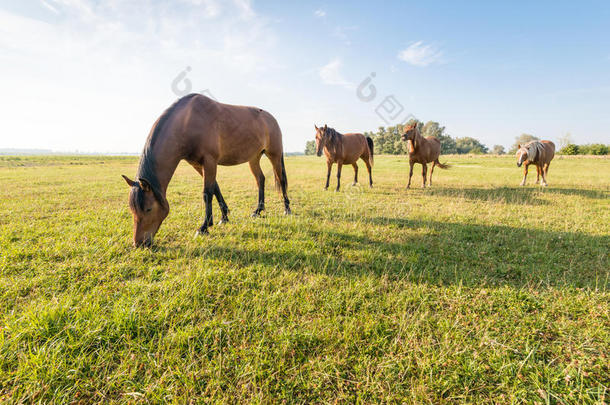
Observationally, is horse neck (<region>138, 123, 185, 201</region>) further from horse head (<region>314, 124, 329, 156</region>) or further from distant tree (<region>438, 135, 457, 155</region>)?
distant tree (<region>438, 135, 457, 155</region>)

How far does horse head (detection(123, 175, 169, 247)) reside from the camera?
3.18 m

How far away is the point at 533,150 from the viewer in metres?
9.64

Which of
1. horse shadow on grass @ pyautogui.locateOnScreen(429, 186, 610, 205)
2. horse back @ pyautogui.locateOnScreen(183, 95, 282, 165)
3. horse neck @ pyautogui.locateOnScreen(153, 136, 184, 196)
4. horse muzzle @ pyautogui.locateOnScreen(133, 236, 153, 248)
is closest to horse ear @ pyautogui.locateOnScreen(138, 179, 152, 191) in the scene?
horse neck @ pyautogui.locateOnScreen(153, 136, 184, 196)

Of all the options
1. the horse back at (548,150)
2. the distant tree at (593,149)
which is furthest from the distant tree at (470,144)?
the horse back at (548,150)

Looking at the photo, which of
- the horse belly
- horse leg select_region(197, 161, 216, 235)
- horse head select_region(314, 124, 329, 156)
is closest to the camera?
horse leg select_region(197, 161, 216, 235)

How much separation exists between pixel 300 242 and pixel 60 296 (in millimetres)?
2829

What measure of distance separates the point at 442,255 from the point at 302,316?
2.55m

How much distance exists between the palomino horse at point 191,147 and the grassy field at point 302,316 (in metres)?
0.56

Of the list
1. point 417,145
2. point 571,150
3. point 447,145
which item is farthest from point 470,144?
point 417,145

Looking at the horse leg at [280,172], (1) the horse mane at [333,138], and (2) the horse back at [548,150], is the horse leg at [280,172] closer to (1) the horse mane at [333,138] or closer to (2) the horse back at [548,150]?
(1) the horse mane at [333,138]

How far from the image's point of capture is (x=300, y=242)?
3.72 m

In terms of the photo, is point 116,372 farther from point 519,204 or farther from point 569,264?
point 519,204

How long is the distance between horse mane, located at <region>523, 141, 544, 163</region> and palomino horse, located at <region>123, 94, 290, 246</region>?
37.8 ft

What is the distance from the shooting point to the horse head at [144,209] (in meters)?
3.18
